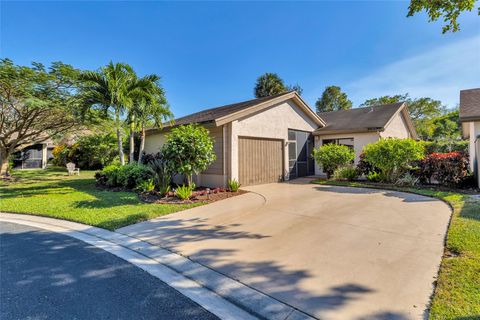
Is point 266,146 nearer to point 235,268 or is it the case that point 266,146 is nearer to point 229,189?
point 229,189

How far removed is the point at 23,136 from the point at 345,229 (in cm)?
1811

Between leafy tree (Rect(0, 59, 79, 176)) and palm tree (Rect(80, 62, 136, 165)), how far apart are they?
1398 millimetres

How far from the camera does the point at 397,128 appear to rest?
54.3 feet

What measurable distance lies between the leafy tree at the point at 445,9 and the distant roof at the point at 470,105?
728 cm

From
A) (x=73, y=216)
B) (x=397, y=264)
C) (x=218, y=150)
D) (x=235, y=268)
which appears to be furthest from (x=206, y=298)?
(x=218, y=150)

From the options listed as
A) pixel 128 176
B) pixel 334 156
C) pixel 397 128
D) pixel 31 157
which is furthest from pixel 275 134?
pixel 31 157

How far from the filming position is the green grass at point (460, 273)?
2287 millimetres

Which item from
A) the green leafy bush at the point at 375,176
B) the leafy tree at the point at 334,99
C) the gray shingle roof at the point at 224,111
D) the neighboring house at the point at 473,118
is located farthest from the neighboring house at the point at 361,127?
the leafy tree at the point at 334,99

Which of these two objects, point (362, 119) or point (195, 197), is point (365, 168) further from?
point (195, 197)

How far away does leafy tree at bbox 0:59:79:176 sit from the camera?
1006 centimetres

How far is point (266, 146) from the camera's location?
466 inches

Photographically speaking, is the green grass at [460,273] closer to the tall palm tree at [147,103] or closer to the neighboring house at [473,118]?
the neighboring house at [473,118]

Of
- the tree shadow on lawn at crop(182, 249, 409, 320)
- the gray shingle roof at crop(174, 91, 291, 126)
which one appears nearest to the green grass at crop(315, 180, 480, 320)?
the tree shadow on lawn at crop(182, 249, 409, 320)

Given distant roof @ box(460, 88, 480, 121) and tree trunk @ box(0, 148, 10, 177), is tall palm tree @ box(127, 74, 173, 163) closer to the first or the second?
tree trunk @ box(0, 148, 10, 177)
